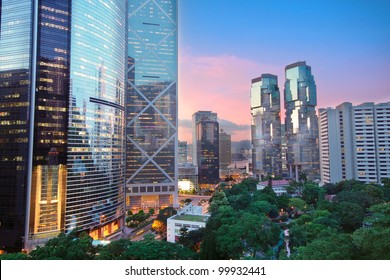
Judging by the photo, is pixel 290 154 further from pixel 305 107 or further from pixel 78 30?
pixel 78 30

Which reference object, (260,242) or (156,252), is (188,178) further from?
(156,252)

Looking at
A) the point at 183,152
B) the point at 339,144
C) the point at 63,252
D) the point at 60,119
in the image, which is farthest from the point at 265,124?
the point at 63,252

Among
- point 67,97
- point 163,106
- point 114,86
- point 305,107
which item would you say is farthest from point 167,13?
point 305,107

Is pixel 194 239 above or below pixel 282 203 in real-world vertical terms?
below

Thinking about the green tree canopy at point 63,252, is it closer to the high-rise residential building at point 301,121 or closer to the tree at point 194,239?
the tree at point 194,239

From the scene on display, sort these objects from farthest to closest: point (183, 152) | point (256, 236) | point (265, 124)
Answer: point (265, 124) → point (183, 152) → point (256, 236)

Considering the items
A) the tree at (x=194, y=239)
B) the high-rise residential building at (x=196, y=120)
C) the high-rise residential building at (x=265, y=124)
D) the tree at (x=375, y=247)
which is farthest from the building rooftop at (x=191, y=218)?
the high-rise residential building at (x=265, y=124)
